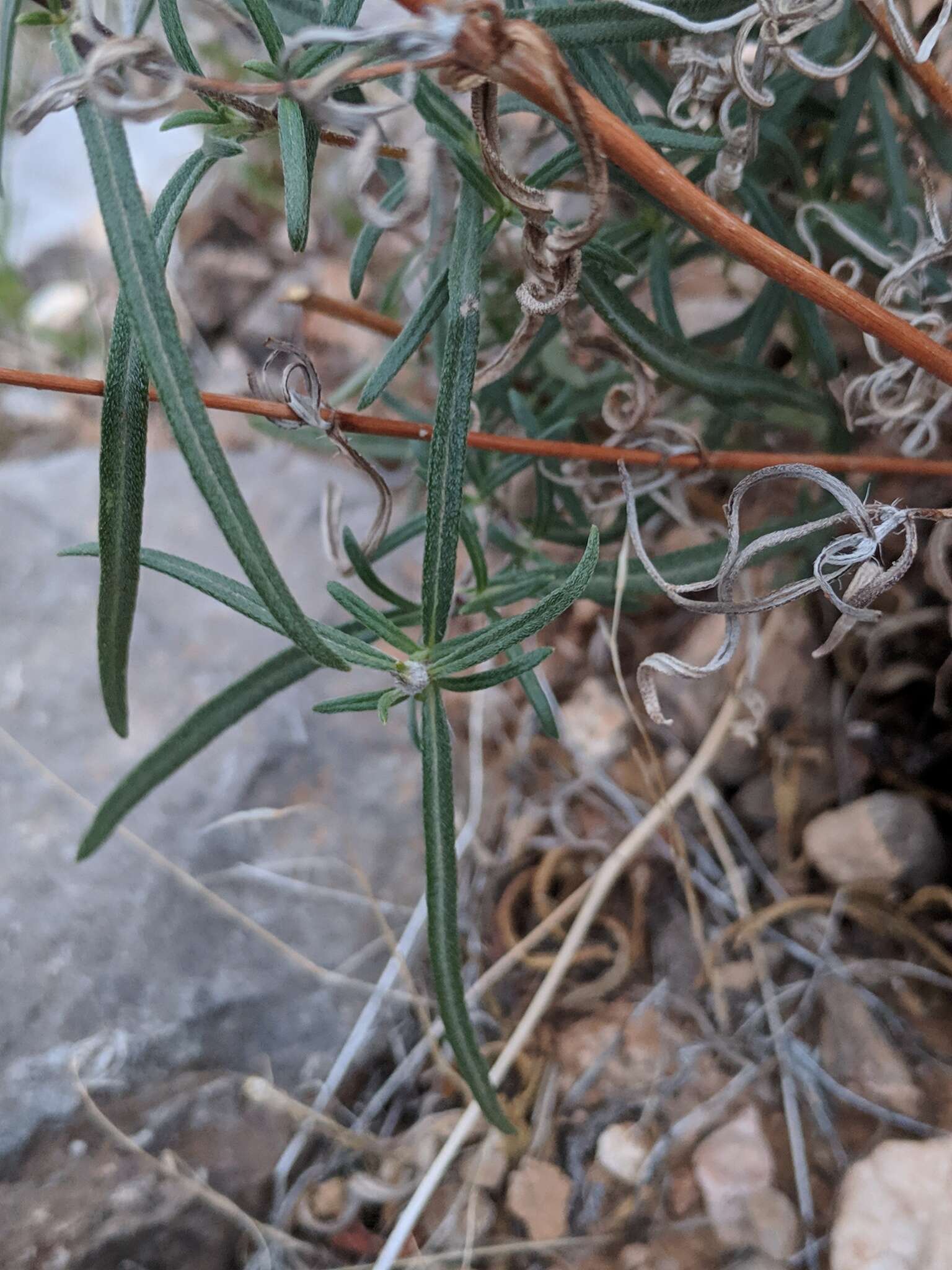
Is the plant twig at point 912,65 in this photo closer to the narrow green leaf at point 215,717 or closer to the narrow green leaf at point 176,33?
the narrow green leaf at point 176,33

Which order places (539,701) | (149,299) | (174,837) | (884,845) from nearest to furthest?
1. (149,299)
2. (539,701)
3. (884,845)
4. (174,837)

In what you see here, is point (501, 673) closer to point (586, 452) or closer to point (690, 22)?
point (586, 452)

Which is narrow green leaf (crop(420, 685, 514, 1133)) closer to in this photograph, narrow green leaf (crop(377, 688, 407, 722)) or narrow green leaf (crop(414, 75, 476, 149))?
narrow green leaf (crop(377, 688, 407, 722))

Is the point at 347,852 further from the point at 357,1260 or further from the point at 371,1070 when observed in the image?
the point at 357,1260

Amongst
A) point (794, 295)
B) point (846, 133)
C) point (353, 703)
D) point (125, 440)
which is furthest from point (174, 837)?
point (846, 133)

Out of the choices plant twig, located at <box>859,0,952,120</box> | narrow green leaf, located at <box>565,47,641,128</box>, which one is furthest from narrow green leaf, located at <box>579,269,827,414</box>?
plant twig, located at <box>859,0,952,120</box>

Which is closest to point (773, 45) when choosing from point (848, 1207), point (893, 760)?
point (893, 760)
